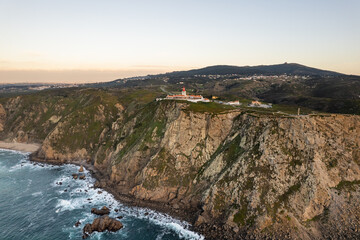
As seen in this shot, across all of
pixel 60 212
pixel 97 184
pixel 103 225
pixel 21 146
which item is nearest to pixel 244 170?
pixel 103 225

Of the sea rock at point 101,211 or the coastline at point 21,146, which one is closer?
the sea rock at point 101,211

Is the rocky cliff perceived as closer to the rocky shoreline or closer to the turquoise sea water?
the rocky shoreline

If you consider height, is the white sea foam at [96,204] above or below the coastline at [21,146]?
below

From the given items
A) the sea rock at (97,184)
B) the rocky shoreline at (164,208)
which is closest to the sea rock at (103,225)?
the rocky shoreline at (164,208)

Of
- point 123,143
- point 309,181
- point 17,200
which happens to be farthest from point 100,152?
point 309,181

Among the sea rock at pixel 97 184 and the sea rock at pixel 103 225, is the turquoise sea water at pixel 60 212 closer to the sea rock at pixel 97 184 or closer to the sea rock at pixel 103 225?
the sea rock at pixel 103 225

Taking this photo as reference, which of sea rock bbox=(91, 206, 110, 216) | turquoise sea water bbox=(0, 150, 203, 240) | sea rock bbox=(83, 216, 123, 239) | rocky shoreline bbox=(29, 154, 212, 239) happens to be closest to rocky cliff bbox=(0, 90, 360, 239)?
rocky shoreline bbox=(29, 154, 212, 239)
